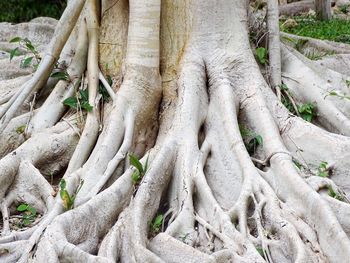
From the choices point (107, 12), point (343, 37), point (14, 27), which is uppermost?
point (107, 12)

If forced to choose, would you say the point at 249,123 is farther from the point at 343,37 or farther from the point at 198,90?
the point at 343,37

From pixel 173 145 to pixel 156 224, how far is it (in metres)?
0.58

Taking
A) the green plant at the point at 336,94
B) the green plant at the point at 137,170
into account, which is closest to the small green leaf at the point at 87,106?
the green plant at the point at 137,170

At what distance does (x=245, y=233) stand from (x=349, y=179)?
1.01 metres

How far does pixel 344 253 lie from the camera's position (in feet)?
12.6

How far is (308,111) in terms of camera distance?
518cm

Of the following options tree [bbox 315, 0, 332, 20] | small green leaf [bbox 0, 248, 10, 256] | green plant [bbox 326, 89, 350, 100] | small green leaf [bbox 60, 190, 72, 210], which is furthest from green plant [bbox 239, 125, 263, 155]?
tree [bbox 315, 0, 332, 20]

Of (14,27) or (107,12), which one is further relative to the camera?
(14,27)

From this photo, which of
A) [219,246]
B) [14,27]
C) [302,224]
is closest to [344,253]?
[302,224]

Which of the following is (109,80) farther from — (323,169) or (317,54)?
(317,54)

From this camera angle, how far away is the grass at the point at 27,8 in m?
15.4

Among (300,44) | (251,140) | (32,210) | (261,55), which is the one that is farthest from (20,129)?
(300,44)

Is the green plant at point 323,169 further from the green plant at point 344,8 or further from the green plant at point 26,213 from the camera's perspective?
the green plant at point 344,8

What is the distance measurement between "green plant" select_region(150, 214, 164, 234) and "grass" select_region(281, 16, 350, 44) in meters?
5.72
